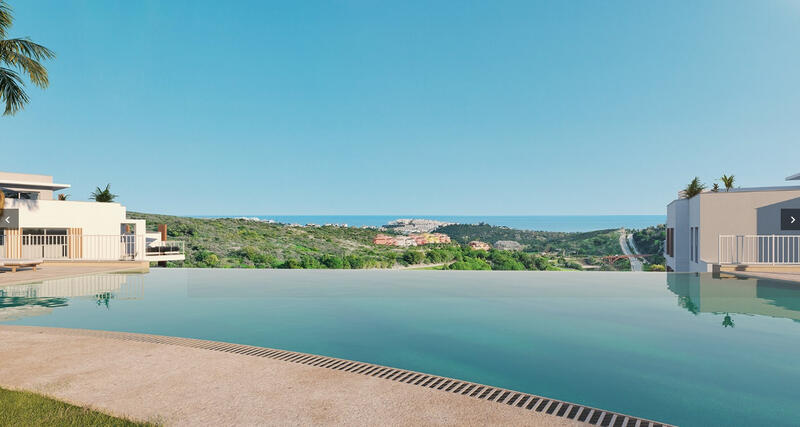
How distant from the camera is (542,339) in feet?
18.4

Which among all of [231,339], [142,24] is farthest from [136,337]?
[142,24]

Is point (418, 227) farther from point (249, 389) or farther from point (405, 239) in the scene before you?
point (249, 389)

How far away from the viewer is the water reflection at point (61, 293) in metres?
7.17

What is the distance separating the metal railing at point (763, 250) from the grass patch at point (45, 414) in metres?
15.2

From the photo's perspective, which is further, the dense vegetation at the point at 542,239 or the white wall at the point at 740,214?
the dense vegetation at the point at 542,239

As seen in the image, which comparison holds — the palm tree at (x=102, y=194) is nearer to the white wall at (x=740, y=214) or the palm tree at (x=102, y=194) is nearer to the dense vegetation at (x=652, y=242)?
the white wall at (x=740, y=214)

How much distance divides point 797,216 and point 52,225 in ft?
82.9

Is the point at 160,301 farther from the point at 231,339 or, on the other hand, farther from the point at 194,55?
the point at 194,55

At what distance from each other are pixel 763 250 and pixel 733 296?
6.82 meters

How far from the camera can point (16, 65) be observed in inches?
491

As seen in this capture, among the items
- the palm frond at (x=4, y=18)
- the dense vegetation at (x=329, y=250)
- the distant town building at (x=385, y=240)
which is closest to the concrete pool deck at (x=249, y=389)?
the palm frond at (x=4, y=18)

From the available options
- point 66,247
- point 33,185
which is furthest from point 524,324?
point 33,185

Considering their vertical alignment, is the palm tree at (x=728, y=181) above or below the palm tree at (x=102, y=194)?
above

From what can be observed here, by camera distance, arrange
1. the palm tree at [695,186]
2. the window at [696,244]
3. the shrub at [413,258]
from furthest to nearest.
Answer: the shrub at [413,258]
the palm tree at [695,186]
the window at [696,244]
